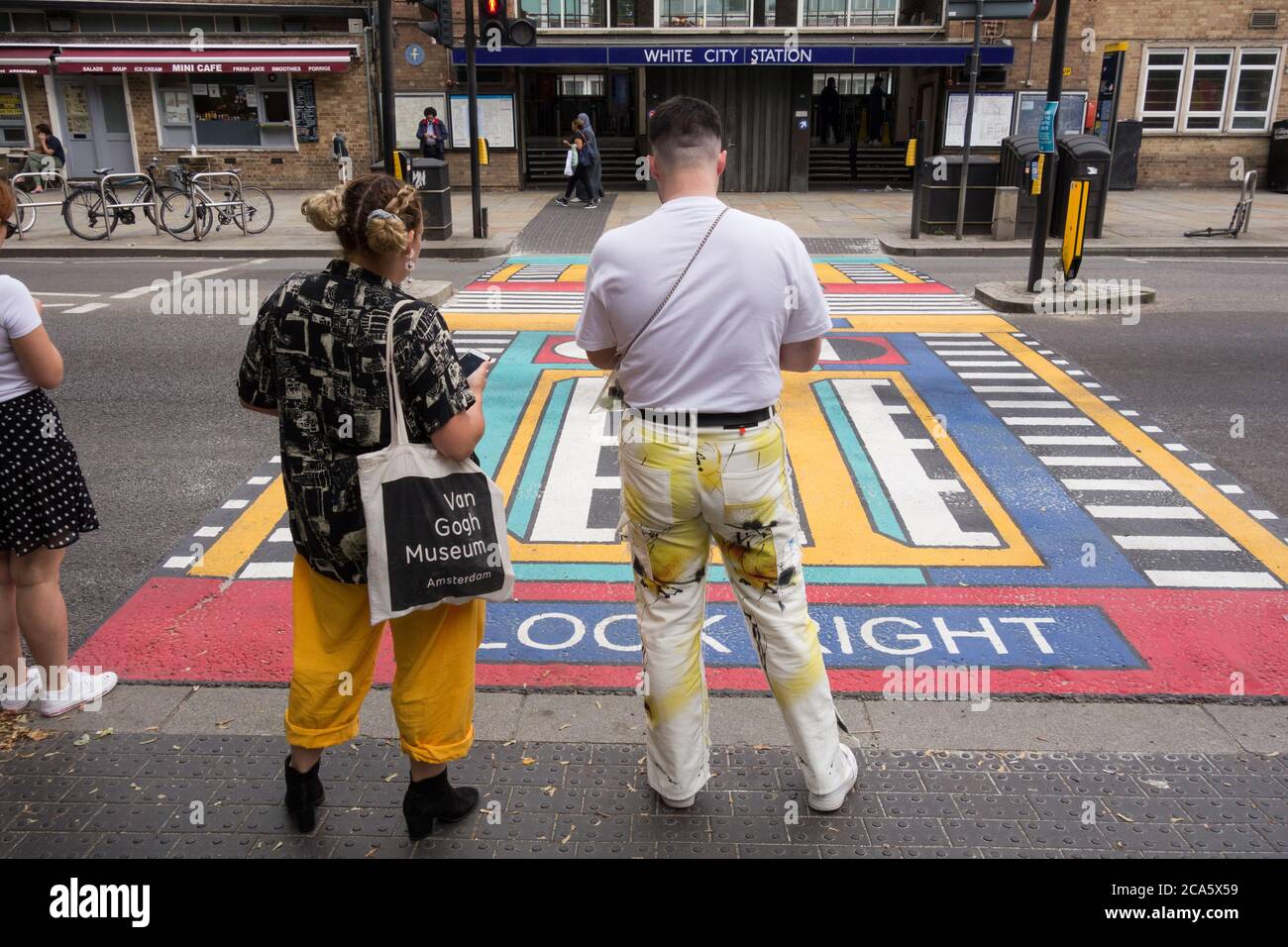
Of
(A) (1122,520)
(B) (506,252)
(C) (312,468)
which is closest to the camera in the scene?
(C) (312,468)

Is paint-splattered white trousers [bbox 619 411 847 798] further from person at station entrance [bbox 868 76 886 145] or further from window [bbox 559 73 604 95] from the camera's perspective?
window [bbox 559 73 604 95]

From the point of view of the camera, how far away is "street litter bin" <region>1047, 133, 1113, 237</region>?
1409 centimetres

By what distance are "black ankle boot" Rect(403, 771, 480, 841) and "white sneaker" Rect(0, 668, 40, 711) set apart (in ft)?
5.26

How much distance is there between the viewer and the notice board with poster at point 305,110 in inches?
974

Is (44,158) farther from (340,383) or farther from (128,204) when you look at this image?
(340,383)

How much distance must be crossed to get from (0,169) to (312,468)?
2679 centimetres

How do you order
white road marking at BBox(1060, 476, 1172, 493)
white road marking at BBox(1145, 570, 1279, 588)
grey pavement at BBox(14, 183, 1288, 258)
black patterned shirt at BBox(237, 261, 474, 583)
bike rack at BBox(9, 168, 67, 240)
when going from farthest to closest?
bike rack at BBox(9, 168, 67, 240) → grey pavement at BBox(14, 183, 1288, 258) → white road marking at BBox(1060, 476, 1172, 493) → white road marking at BBox(1145, 570, 1279, 588) → black patterned shirt at BBox(237, 261, 474, 583)

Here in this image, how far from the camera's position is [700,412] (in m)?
2.76

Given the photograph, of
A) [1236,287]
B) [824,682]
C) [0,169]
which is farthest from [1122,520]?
[0,169]

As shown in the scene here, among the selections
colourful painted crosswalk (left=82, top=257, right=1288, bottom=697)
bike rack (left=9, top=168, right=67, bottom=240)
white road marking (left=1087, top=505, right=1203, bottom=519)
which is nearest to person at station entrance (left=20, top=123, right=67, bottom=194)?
bike rack (left=9, top=168, right=67, bottom=240)

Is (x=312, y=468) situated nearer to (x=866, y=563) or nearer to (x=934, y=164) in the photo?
(x=866, y=563)

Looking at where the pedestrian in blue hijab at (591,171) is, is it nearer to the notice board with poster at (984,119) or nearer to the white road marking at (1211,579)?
the notice board with poster at (984,119)

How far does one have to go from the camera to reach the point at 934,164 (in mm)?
16188

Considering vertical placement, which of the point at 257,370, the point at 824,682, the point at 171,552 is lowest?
the point at 171,552
